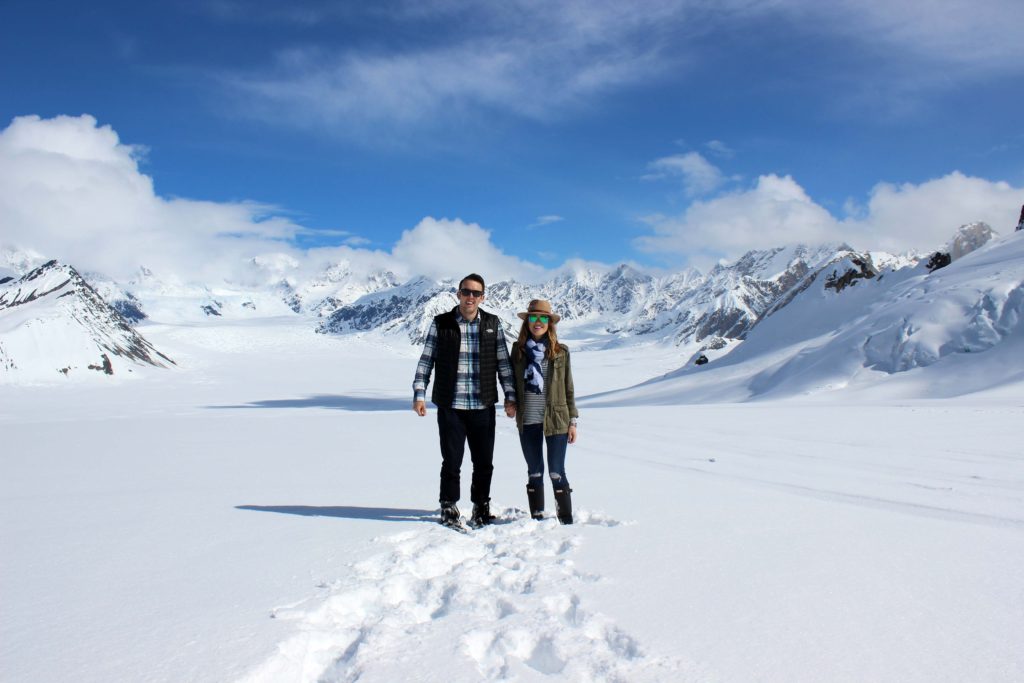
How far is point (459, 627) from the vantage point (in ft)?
10.5

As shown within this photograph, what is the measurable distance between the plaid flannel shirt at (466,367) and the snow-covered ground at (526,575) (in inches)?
46.0

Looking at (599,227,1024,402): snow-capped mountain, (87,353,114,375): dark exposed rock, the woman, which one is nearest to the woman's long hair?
the woman

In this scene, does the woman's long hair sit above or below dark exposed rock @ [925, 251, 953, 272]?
below

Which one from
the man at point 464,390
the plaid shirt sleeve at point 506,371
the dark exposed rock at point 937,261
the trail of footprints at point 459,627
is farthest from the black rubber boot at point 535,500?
the dark exposed rock at point 937,261

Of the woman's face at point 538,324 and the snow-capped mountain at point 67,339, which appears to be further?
the snow-capped mountain at point 67,339

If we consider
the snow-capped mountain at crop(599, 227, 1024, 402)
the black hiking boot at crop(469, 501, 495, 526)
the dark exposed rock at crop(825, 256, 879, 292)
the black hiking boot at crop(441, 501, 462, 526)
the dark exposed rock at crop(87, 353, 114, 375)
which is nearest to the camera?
the black hiking boot at crop(441, 501, 462, 526)

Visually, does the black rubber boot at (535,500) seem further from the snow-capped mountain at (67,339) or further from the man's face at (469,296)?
the snow-capped mountain at (67,339)

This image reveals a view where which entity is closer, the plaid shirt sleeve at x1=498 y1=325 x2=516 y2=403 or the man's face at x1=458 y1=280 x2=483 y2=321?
the man's face at x1=458 y1=280 x2=483 y2=321

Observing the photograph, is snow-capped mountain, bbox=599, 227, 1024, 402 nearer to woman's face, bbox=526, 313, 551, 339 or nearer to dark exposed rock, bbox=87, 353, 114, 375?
woman's face, bbox=526, 313, 551, 339

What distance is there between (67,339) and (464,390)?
6083 centimetres

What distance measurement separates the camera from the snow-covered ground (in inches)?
110

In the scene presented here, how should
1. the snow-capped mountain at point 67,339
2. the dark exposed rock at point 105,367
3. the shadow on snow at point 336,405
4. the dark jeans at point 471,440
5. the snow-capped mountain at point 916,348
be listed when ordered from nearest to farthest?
1. the dark jeans at point 471,440
2. the snow-capped mountain at point 916,348
3. the shadow on snow at point 336,405
4. the snow-capped mountain at point 67,339
5. the dark exposed rock at point 105,367

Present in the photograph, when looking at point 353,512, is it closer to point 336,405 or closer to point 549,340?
point 549,340

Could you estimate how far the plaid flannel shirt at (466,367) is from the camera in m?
5.52
